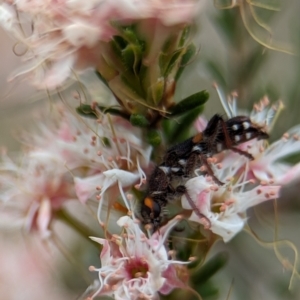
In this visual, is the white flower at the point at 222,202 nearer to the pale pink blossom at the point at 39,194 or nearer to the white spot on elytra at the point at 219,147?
the white spot on elytra at the point at 219,147

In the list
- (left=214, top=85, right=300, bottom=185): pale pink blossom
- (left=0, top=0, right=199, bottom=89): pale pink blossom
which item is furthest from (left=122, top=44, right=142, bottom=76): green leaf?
(left=214, top=85, right=300, bottom=185): pale pink blossom

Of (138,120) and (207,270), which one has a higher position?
(138,120)

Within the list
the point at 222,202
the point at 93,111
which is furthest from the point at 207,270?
the point at 93,111

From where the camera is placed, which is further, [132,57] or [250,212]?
[250,212]

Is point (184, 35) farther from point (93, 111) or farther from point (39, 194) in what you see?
point (39, 194)

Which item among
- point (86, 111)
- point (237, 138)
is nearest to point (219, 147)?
point (237, 138)

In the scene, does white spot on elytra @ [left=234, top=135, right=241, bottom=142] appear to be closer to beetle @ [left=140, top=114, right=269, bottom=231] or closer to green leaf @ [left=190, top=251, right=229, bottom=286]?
beetle @ [left=140, top=114, right=269, bottom=231]

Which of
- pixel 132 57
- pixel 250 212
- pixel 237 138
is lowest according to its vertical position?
pixel 250 212
